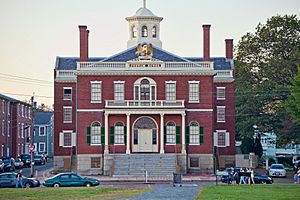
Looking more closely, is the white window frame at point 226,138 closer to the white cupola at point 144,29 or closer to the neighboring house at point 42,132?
the white cupola at point 144,29

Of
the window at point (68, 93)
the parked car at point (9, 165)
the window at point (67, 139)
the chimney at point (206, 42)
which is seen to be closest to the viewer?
the chimney at point (206, 42)

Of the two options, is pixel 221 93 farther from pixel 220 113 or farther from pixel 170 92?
pixel 170 92

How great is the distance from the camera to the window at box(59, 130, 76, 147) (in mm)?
76375

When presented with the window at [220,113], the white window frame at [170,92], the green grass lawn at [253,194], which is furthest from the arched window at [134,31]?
the green grass lawn at [253,194]

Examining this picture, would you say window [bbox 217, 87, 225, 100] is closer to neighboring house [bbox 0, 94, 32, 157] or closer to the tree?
the tree

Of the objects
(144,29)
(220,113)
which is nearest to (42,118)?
(144,29)

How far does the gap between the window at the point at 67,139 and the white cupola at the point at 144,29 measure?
11.2 m

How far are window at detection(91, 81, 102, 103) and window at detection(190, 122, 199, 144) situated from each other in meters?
8.83

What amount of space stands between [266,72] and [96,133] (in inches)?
776

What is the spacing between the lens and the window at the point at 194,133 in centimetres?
7031

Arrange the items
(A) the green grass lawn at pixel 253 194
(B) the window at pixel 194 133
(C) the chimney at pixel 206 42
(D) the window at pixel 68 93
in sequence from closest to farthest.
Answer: (A) the green grass lawn at pixel 253 194, (B) the window at pixel 194 133, (C) the chimney at pixel 206 42, (D) the window at pixel 68 93

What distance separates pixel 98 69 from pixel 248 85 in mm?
18381

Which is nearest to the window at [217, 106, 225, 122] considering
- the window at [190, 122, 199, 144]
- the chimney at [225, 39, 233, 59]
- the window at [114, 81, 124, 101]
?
the window at [190, 122, 199, 144]

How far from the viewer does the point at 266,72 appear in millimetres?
78500
